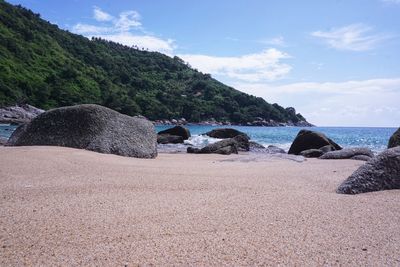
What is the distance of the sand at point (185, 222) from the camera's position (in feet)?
8.63

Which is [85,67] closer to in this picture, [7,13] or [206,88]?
[7,13]

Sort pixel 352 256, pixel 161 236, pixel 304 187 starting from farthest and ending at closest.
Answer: pixel 304 187
pixel 161 236
pixel 352 256

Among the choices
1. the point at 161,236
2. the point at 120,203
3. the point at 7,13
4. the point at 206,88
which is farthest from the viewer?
the point at 206,88

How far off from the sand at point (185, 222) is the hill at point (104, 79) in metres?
67.3

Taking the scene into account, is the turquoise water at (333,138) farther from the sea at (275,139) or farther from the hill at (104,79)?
the hill at (104,79)

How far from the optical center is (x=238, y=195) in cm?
464

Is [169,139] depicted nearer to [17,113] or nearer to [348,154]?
[348,154]

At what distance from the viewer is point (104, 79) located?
9569 cm

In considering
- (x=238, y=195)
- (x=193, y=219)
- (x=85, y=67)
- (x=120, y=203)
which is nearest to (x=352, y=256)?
(x=193, y=219)

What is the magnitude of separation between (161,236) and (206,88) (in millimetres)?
129880

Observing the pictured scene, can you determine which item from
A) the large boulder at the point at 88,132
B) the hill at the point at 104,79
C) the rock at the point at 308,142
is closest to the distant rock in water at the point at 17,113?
the hill at the point at 104,79

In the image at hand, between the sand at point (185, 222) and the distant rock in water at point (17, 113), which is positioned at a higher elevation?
the distant rock in water at point (17, 113)

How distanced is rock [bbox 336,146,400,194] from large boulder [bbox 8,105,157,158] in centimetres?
→ 619

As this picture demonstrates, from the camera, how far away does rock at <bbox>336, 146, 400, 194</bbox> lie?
511cm
